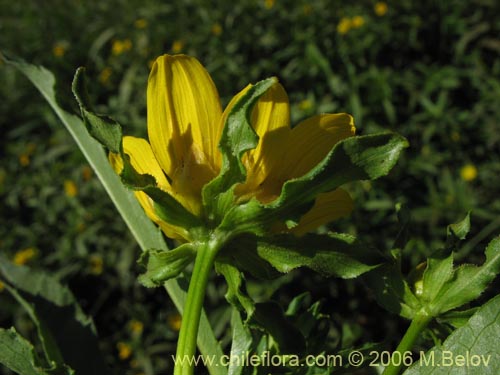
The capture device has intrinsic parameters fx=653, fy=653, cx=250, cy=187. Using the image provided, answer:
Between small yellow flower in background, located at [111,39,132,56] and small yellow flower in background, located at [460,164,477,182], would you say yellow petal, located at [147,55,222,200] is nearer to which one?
small yellow flower in background, located at [460,164,477,182]

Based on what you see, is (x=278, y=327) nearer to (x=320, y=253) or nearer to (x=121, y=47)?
(x=320, y=253)

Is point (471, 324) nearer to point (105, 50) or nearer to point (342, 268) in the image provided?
point (342, 268)

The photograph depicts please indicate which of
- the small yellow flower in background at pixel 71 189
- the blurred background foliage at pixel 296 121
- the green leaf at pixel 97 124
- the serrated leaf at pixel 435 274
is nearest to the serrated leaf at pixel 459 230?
the serrated leaf at pixel 435 274

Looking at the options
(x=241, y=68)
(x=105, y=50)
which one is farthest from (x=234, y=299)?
(x=105, y=50)

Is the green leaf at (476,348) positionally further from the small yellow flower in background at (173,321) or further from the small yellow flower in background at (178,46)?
the small yellow flower in background at (178,46)

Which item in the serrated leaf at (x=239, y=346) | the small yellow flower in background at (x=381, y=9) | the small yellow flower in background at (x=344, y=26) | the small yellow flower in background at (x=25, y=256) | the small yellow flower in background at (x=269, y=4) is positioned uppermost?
the serrated leaf at (x=239, y=346)

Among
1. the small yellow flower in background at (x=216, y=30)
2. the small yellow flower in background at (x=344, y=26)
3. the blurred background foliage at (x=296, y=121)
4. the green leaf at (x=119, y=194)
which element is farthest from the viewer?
the small yellow flower in background at (x=216, y=30)

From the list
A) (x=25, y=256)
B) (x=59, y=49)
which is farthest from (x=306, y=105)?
(x=59, y=49)
